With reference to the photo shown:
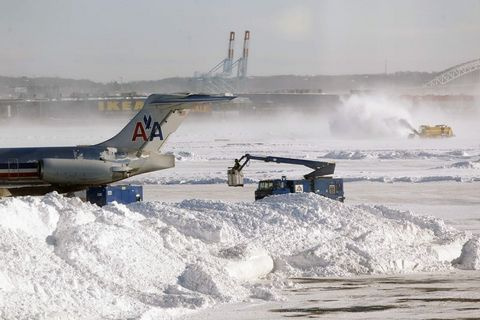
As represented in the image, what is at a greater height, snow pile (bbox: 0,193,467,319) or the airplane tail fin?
the airplane tail fin

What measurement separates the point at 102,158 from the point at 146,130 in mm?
3104

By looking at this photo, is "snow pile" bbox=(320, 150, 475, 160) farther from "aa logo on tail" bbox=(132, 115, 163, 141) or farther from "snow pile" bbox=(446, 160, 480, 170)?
"aa logo on tail" bbox=(132, 115, 163, 141)

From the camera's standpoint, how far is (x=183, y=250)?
27.1 m

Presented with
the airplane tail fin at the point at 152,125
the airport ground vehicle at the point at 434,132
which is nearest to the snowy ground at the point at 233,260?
the airplane tail fin at the point at 152,125

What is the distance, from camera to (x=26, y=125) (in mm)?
153250

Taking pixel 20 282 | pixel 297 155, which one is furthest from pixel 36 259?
pixel 297 155

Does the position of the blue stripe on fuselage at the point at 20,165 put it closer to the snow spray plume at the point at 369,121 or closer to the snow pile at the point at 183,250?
the snow pile at the point at 183,250

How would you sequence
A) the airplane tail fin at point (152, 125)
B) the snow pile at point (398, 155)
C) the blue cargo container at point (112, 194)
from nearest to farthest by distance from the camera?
1. the blue cargo container at point (112, 194)
2. the airplane tail fin at point (152, 125)
3. the snow pile at point (398, 155)

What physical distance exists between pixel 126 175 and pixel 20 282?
22.6m

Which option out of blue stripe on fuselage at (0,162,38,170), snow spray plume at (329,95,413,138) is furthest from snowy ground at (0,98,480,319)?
snow spray plume at (329,95,413,138)

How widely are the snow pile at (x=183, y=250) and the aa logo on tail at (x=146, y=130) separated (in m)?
11.0

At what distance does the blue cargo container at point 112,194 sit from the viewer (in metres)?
43.1

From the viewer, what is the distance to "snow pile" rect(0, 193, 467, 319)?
21.9 metres

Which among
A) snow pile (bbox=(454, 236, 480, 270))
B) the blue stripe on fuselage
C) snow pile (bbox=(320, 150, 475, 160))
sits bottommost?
snow pile (bbox=(454, 236, 480, 270))
